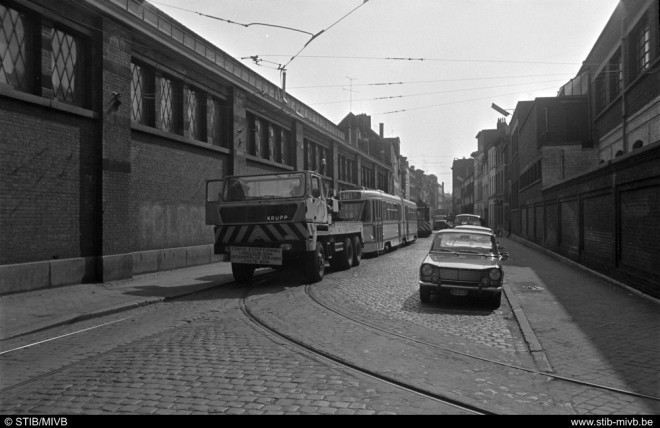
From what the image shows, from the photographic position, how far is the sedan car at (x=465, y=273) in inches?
339

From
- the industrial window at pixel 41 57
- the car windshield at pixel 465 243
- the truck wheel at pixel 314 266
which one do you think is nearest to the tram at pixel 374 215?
the truck wheel at pixel 314 266

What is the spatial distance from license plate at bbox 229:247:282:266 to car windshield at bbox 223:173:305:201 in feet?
4.49

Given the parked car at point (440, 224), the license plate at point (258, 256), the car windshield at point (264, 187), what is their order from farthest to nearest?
the parked car at point (440, 224), the car windshield at point (264, 187), the license plate at point (258, 256)

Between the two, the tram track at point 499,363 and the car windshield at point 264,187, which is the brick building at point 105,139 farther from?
the tram track at point 499,363

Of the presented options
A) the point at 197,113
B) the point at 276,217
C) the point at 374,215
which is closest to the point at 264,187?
the point at 276,217

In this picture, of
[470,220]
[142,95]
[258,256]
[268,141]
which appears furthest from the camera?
[470,220]

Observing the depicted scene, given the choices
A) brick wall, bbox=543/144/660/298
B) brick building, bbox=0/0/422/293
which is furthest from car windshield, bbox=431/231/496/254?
brick building, bbox=0/0/422/293

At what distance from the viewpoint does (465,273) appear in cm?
871

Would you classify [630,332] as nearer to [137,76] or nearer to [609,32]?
[137,76]

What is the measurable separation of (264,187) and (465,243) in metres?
5.16

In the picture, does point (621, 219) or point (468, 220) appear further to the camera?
point (468, 220)

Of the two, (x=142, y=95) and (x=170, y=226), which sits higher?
(x=142, y=95)

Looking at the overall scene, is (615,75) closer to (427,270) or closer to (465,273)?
(465,273)

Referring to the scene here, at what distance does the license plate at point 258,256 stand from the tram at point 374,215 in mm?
6758
